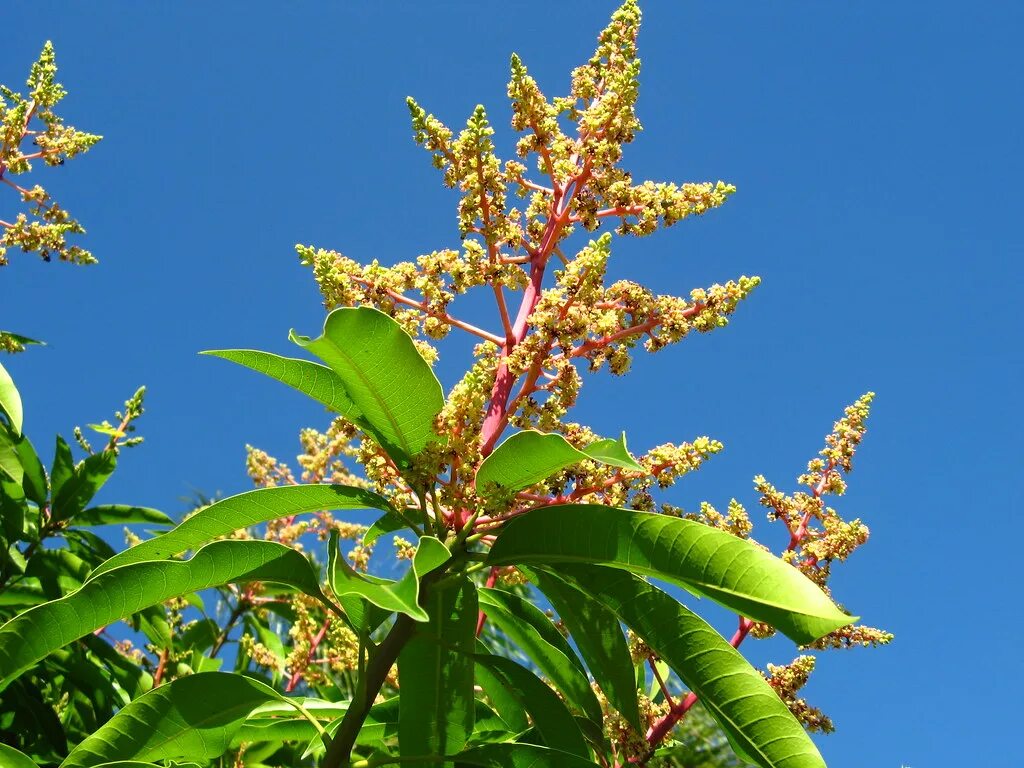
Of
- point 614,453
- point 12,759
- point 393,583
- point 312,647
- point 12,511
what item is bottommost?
point 12,759

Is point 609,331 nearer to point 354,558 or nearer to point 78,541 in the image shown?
point 354,558

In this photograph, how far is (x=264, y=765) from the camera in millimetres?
3510

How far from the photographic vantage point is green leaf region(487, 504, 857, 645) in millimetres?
1564

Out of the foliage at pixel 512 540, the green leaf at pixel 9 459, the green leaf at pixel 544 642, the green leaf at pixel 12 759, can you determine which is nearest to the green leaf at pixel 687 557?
the foliage at pixel 512 540

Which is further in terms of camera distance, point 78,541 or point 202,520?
point 78,541

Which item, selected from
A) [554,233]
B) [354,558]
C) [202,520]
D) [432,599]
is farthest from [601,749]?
[354,558]

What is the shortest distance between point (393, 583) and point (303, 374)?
51 cm

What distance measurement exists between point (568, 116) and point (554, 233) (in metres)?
0.37

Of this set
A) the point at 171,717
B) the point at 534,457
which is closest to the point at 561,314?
the point at 534,457

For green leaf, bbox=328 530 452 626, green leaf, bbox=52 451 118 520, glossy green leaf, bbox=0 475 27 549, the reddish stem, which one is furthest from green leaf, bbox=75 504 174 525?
green leaf, bbox=328 530 452 626

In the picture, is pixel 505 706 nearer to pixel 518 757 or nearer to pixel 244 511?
pixel 518 757

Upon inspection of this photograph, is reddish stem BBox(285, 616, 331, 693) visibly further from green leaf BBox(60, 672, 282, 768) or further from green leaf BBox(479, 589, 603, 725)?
green leaf BBox(60, 672, 282, 768)

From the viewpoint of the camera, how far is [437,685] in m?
2.02

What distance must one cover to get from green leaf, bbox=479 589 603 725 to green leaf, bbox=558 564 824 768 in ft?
1.75
